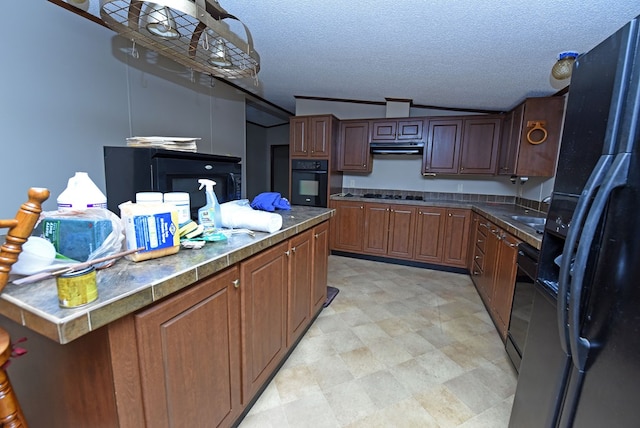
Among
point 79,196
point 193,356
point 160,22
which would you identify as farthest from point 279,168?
point 193,356

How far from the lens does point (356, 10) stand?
1.73 m

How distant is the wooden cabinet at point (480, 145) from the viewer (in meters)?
3.47

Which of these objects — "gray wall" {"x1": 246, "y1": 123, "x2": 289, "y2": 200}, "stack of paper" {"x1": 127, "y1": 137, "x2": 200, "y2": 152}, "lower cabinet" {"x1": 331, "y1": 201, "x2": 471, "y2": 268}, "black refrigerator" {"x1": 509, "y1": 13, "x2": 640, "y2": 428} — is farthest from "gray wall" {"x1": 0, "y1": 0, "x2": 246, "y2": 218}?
"gray wall" {"x1": 246, "y1": 123, "x2": 289, "y2": 200}

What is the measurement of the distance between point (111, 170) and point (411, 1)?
2158mm

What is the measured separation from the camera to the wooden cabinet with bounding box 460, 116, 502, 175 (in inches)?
137

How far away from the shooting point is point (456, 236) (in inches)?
140

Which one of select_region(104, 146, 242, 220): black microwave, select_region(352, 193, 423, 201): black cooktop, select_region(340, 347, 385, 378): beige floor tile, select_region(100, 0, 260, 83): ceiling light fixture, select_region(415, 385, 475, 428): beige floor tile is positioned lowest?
select_region(415, 385, 475, 428): beige floor tile

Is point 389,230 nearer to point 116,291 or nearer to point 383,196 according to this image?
point 383,196

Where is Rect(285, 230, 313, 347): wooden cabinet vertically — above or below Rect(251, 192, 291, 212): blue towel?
below

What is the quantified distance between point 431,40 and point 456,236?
7.78ft

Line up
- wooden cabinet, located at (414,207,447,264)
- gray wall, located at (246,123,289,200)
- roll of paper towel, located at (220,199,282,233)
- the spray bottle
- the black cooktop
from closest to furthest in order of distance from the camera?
the spray bottle, roll of paper towel, located at (220,199,282,233), wooden cabinet, located at (414,207,447,264), the black cooktop, gray wall, located at (246,123,289,200)

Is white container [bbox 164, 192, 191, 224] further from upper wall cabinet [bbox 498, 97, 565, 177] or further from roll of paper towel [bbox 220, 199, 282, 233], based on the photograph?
upper wall cabinet [bbox 498, 97, 565, 177]

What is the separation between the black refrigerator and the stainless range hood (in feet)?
9.41

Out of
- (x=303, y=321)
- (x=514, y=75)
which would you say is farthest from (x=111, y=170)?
(x=514, y=75)
